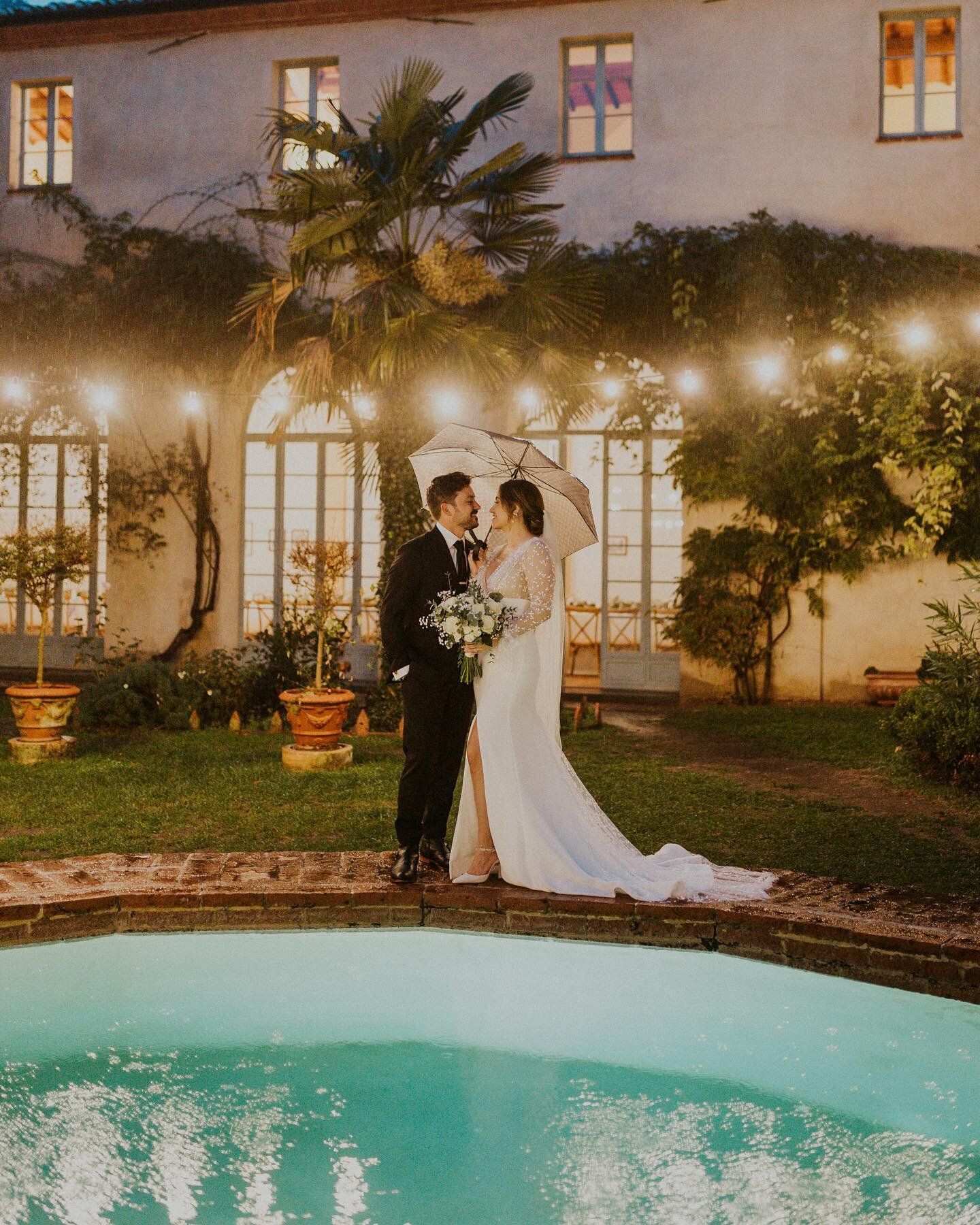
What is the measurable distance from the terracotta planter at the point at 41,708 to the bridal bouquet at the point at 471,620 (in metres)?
4.74

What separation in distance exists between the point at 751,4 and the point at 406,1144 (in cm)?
1263

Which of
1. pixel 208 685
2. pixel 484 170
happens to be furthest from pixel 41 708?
pixel 484 170

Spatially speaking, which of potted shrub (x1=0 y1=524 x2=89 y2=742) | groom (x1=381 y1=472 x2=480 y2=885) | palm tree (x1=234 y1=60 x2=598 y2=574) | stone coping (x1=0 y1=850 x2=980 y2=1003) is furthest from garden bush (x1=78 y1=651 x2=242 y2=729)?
groom (x1=381 y1=472 x2=480 y2=885)

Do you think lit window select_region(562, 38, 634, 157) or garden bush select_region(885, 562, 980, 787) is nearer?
garden bush select_region(885, 562, 980, 787)

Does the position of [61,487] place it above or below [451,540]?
above

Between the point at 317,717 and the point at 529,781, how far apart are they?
12.8 ft

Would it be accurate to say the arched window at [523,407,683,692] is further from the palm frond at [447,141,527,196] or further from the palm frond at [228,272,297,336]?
the palm frond at [228,272,297,336]

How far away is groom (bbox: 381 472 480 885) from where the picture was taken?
538 centimetres

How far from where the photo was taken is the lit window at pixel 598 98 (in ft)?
44.4

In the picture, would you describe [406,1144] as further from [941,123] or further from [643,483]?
[941,123]

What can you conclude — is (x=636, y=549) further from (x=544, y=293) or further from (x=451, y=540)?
(x=451, y=540)

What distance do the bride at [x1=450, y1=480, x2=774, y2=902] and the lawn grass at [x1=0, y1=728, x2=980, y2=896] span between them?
989 millimetres

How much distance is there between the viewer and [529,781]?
17.0ft

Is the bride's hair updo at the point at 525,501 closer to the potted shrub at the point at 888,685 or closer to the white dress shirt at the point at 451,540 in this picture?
the white dress shirt at the point at 451,540
